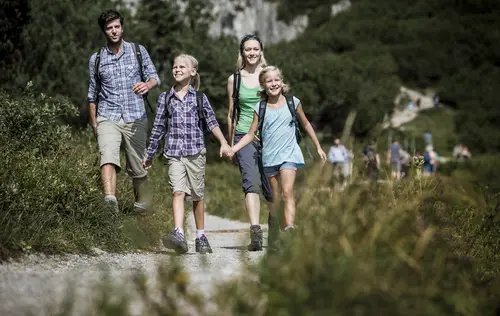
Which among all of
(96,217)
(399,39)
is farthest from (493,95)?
(96,217)

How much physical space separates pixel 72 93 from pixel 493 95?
47.5 meters

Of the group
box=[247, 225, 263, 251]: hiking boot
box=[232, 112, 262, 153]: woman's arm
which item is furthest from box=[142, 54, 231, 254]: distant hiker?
box=[247, 225, 263, 251]: hiking boot

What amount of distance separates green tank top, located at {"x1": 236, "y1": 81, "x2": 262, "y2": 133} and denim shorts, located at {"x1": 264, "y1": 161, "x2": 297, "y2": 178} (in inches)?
17.1

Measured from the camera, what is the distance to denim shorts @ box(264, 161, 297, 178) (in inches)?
275

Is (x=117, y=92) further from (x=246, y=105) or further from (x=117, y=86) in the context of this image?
(x=246, y=105)

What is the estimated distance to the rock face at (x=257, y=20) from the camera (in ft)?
298

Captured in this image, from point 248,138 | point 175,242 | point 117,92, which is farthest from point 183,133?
point 175,242

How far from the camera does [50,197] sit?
242 inches

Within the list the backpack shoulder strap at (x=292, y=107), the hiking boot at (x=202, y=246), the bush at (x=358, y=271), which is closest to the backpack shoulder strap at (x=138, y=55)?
the backpack shoulder strap at (x=292, y=107)

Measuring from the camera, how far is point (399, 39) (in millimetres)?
88188

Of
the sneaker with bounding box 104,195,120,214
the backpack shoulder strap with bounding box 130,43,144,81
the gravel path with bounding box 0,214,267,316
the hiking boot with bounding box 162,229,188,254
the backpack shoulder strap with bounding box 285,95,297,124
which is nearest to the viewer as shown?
the gravel path with bounding box 0,214,267,316

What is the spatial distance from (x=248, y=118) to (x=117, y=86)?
46.1 inches

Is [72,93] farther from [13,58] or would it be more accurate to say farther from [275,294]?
[275,294]

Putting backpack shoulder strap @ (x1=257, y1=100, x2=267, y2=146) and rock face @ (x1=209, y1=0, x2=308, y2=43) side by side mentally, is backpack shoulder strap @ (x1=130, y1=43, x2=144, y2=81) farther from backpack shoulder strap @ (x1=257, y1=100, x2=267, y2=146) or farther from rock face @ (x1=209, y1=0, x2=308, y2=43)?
rock face @ (x1=209, y1=0, x2=308, y2=43)
